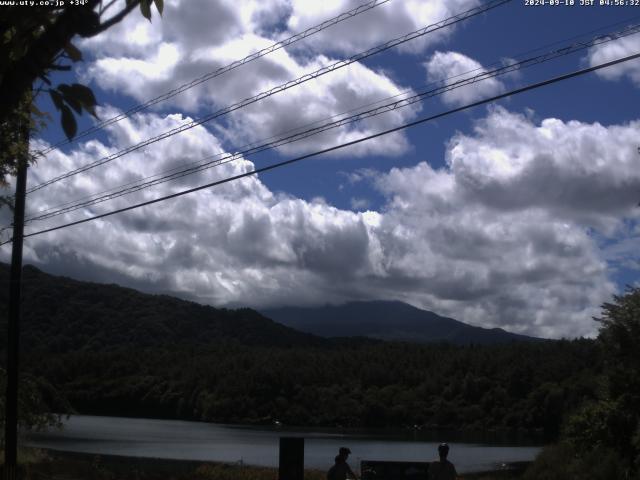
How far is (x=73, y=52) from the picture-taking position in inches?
162

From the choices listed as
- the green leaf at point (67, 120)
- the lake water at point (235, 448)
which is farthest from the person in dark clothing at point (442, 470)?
the lake water at point (235, 448)

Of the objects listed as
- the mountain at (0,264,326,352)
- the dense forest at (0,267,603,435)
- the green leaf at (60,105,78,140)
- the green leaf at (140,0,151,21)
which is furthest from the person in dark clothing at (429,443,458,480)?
the mountain at (0,264,326,352)

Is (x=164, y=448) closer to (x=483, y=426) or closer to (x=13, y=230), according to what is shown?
(x=13, y=230)

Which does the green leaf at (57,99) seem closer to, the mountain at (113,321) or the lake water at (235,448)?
the lake water at (235,448)

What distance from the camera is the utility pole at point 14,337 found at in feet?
67.6

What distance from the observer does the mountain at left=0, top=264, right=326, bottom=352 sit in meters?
135

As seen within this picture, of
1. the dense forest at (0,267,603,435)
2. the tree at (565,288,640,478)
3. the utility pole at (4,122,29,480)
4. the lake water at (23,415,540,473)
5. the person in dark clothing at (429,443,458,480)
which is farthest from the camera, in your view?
the dense forest at (0,267,603,435)

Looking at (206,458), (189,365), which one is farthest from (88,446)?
(189,365)

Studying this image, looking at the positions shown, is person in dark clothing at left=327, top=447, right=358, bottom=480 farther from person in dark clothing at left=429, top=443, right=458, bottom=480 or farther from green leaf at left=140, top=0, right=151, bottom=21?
green leaf at left=140, top=0, right=151, bottom=21

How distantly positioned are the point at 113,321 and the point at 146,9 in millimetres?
170920

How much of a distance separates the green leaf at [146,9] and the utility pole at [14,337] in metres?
16.7

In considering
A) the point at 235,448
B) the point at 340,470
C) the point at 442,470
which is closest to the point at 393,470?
the point at 340,470

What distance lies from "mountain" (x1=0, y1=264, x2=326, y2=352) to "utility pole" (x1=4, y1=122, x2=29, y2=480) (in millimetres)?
102557

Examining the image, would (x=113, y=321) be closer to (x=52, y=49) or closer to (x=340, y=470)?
(x=340, y=470)
